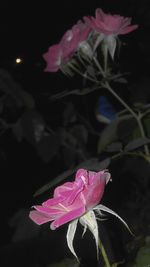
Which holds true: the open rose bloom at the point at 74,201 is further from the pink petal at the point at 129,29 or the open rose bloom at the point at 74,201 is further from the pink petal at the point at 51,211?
the pink petal at the point at 129,29

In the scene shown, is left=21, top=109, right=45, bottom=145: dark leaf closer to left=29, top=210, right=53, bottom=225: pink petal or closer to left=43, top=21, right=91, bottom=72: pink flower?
left=43, top=21, right=91, bottom=72: pink flower

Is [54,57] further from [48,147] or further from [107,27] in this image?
[48,147]

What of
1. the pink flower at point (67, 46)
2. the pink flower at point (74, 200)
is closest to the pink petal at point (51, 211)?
the pink flower at point (74, 200)

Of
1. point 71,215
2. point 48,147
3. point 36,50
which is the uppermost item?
point 36,50

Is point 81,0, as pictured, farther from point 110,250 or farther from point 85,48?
point 110,250

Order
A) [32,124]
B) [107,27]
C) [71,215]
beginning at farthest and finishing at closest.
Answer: [32,124] → [107,27] → [71,215]

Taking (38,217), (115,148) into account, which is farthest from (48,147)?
(38,217)
